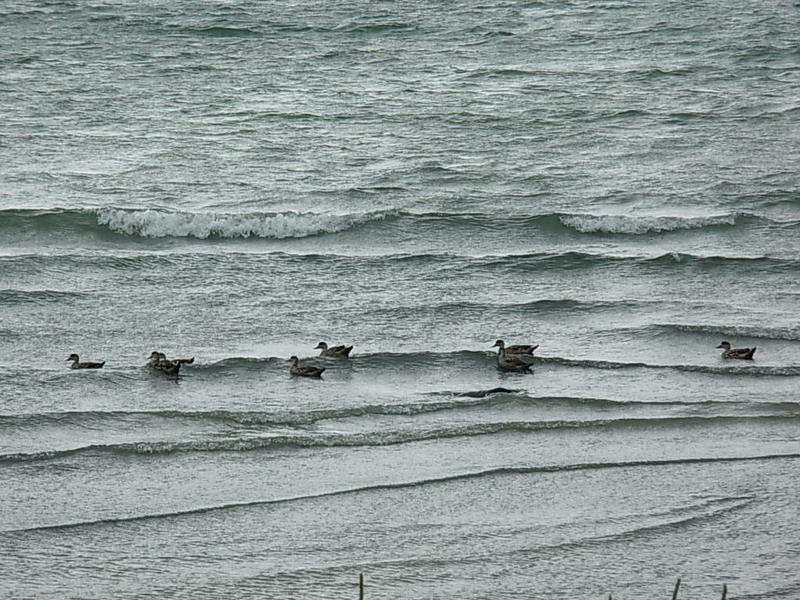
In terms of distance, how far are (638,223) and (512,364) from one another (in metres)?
7.31

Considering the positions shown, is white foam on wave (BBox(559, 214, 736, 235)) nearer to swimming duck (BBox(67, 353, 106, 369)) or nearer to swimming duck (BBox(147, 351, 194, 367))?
swimming duck (BBox(147, 351, 194, 367))

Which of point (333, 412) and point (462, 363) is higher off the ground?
point (462, 363)

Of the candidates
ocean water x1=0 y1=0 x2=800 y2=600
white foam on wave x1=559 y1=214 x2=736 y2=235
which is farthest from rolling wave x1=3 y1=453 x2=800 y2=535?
white foam on wave x1=559 y1=214 x2=736 y2=235

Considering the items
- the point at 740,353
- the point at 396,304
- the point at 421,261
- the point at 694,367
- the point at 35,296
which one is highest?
the point at 421,261

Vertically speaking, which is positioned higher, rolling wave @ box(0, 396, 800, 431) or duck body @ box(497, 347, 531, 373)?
duck body @ box(497, 347, 531, 373)

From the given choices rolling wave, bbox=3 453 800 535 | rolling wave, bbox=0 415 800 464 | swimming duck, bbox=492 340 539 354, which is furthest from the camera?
swimming duck, bbox=492 340 539 354

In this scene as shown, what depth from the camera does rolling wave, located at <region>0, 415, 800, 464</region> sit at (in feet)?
41.1

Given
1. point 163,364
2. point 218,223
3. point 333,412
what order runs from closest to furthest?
point 333,412
point 163,364
point 218,223

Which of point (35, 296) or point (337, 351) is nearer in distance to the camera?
point (337, 351)

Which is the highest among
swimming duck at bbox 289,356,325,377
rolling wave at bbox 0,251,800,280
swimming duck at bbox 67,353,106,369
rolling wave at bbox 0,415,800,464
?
rolling wave at bbox 0,251,800,280

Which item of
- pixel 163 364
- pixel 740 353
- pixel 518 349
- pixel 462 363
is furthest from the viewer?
pixel 462 363

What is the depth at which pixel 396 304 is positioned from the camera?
17.7 meters

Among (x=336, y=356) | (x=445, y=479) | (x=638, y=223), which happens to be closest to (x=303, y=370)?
(x=336, y=356)

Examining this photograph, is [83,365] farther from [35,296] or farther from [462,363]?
[462,363]
